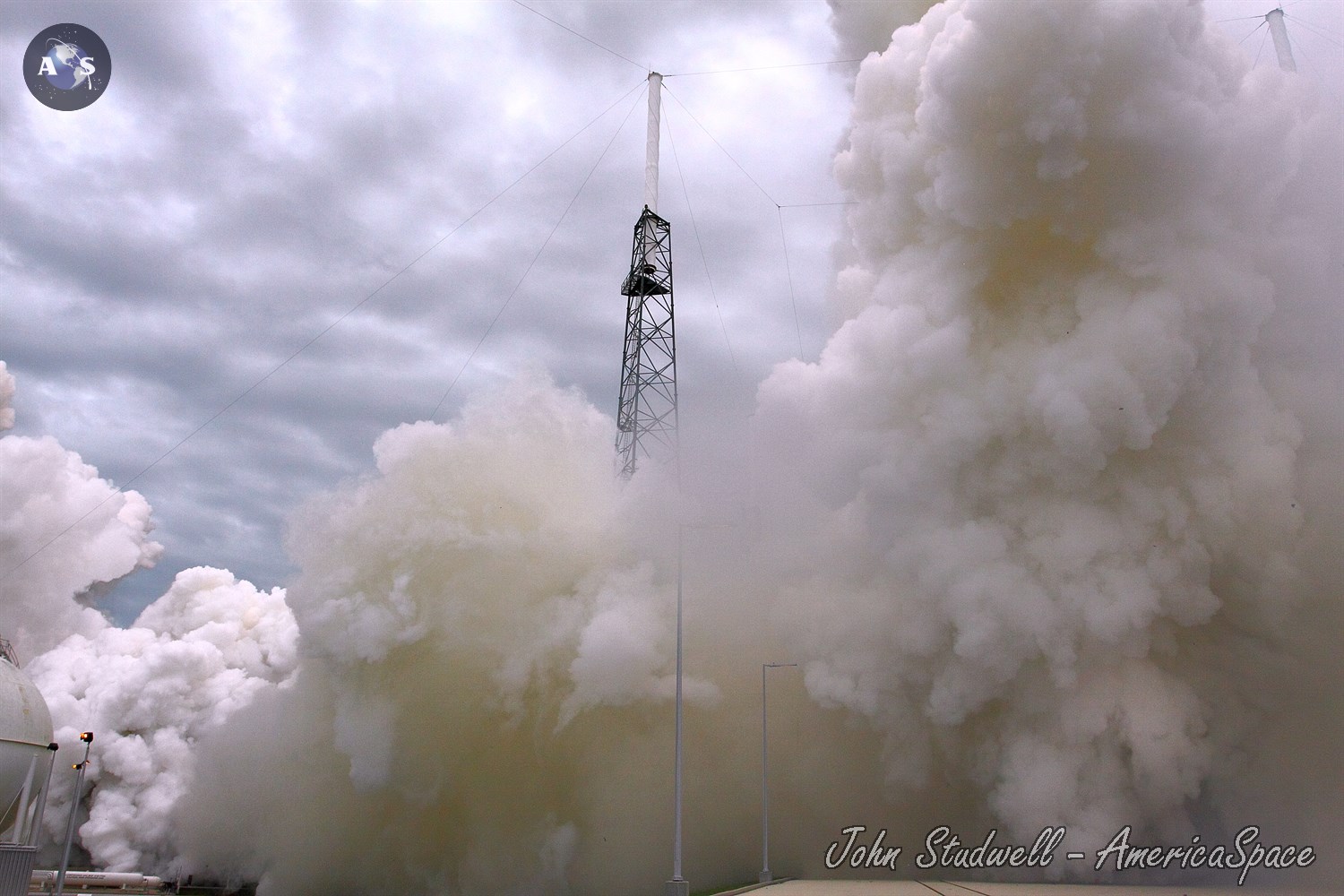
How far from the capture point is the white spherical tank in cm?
3672

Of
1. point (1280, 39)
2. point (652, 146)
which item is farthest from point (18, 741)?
point (1280, 39)

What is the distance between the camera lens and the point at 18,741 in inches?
1469

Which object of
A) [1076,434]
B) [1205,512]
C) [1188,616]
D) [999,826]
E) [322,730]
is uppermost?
[1076,434]

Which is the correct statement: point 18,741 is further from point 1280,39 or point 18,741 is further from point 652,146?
point 1280,39

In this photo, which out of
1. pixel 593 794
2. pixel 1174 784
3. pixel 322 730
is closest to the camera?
pixel 1174 784

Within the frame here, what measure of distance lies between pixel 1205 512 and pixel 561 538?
27596mm

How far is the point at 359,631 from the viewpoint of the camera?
43844 millimetres

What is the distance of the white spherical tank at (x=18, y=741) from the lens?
36719mm

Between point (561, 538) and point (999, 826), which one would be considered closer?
point (999, 826)

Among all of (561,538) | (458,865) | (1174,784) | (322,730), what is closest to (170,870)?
(322,730)

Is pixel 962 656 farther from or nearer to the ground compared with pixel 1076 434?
nearer to the ground

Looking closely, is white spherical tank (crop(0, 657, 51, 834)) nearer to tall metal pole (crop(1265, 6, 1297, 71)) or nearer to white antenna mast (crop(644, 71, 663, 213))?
white antenna mast (crop(644, 71, 663, 213))

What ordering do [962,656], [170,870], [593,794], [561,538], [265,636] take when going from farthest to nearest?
[265,636]
[170,870]
[561,538]
[593,794]
[962,656]

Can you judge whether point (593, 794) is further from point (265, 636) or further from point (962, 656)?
point (265, 636)
